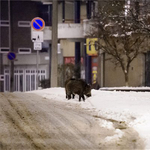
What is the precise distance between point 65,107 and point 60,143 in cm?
499

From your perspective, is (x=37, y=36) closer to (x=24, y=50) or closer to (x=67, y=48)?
(x=67, y=48)

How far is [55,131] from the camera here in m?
8.75

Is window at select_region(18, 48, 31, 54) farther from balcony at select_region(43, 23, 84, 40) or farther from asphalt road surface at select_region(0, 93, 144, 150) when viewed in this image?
asphalt road surface at select_region(0, 93, 144, 150)

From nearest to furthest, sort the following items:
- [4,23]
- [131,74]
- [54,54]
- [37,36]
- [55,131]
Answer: [55,131] < [37,36] < [54,54] < [131,74] < [4,23]

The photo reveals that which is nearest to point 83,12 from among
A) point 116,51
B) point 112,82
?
point 112,82

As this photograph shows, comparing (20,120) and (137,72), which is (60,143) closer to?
(20,120)

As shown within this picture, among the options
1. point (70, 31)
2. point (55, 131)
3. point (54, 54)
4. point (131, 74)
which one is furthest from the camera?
point (70, 31)

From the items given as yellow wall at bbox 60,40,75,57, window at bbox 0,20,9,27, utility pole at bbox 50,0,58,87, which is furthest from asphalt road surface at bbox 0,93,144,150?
window at bbox 0,20,9,27

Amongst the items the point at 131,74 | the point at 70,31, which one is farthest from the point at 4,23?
the point at 131,74

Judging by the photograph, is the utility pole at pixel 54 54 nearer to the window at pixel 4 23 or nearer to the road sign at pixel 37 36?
the road sign at pixel 37 36

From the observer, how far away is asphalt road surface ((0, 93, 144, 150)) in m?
7.55

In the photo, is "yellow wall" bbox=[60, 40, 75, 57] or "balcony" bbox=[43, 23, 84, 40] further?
"yellow wall" bbox=[60, 40, 75, 57]

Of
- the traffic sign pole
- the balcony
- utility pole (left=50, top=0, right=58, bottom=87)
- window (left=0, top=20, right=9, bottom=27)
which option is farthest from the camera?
window (left=0, top=20, right=9, bottom=27)

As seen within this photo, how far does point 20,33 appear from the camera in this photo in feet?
160
